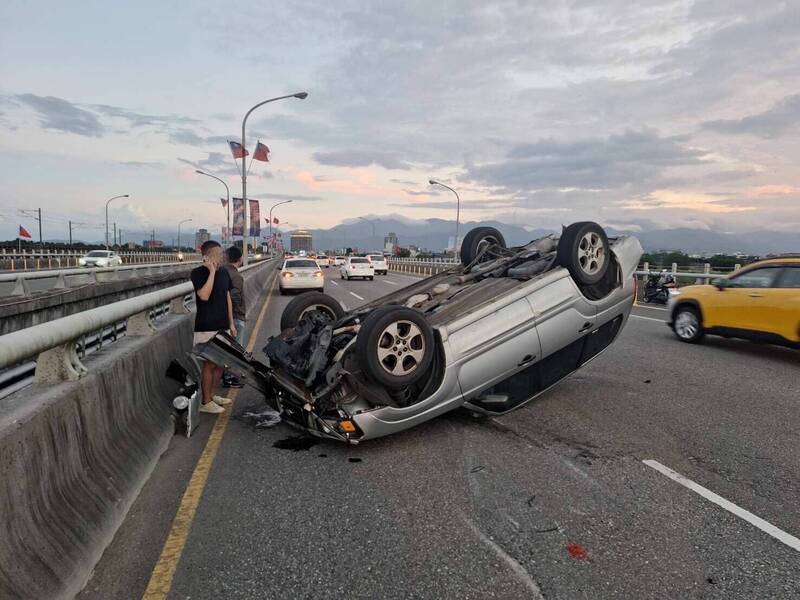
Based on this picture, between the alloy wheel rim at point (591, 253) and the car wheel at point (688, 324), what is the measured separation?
569 cm

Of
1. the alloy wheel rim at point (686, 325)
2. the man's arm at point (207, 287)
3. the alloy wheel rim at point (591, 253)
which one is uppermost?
the alloy wheel rim at point (591, 253)

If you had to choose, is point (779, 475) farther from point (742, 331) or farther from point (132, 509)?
point (742, 331)

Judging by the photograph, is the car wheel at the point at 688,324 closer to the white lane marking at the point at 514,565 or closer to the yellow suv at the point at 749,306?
the yellow suv at the point at 749,306

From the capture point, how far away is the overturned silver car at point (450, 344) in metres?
4.59

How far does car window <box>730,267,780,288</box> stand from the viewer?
9188 millimetres

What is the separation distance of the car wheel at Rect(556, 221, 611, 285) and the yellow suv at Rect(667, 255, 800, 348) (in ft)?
15.7

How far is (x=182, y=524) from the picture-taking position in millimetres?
3518

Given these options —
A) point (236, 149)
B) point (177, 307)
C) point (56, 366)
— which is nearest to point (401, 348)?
point (56, 366)

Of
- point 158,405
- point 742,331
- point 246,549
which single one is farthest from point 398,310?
point 742,331

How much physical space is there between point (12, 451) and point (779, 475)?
5.09 meters

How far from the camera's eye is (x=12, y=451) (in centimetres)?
259

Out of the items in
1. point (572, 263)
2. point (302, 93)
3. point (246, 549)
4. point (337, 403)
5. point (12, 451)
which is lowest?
point (246, 549)

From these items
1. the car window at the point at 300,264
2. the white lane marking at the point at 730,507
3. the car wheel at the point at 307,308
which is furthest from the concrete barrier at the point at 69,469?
the car window at the point at 300,264

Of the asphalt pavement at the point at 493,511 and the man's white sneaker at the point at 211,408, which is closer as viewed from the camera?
the asphalt pavement at the point at 493,511
